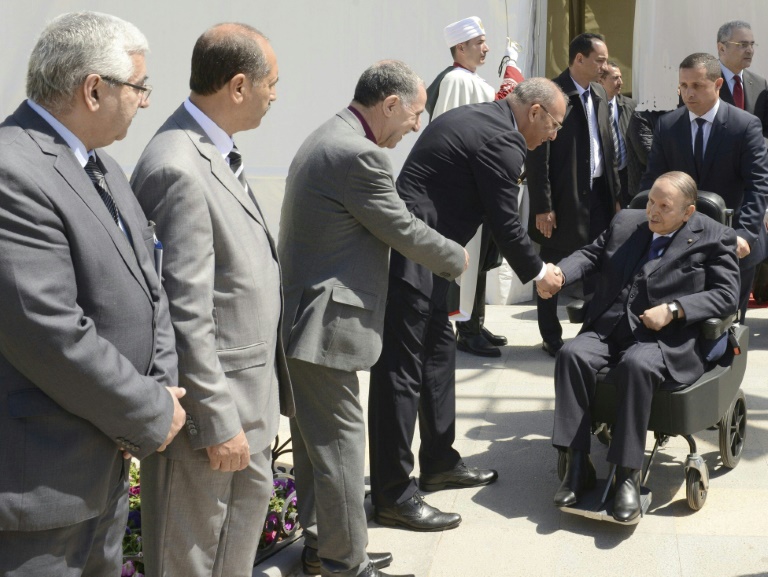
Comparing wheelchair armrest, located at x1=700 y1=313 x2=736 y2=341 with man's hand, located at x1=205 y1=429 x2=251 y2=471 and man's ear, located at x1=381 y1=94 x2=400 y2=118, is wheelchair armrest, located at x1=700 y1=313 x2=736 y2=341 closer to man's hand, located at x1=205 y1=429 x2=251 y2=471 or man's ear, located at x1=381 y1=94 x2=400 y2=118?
man's ear, located at x1=381 y1=94 x2=400 y2=118

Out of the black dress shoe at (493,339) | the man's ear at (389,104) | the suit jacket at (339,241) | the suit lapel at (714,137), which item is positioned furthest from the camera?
the black dress shoe at (493,339)

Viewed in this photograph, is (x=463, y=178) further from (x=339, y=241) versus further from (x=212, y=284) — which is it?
(x=212, y=284)

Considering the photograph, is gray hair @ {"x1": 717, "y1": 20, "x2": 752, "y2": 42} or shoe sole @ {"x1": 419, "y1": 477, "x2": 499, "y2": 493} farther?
gray hair @ {"x1": 717, "y1": 20, "x2": 752, "y2": 42}

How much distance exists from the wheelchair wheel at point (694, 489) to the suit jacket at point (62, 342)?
8.84 feet

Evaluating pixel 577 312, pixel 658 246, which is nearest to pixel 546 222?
pixel 577 312

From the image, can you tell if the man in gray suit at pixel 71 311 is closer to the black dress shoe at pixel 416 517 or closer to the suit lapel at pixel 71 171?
the suit lapel at pixel 71 171

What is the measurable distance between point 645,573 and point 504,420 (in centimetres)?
184

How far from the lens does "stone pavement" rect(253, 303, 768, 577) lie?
379 cm

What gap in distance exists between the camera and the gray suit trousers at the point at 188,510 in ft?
8.52

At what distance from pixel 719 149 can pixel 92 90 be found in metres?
4.27

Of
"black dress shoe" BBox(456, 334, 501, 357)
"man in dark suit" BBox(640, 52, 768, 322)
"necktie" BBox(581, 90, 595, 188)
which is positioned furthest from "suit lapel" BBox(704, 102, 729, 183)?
"black dress shoe" BBox(456, 334, 501, 357)

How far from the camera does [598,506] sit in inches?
161

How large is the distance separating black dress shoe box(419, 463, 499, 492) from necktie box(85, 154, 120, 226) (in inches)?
104

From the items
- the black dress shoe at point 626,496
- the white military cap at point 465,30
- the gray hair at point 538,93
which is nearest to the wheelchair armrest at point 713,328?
→ the black dress shoe at point 626,496
